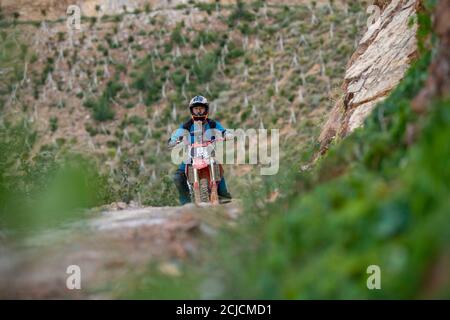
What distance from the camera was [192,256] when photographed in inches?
211

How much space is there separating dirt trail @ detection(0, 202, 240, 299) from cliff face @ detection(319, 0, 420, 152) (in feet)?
11.4

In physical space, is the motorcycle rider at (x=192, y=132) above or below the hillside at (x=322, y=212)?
above

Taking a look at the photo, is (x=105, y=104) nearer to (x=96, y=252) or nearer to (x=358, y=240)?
(x=96, y=252)

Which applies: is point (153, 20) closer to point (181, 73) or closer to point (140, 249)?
point (181, 73)

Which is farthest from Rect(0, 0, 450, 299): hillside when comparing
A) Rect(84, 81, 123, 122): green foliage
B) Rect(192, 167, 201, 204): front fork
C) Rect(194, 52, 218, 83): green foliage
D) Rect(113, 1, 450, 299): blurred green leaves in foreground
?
Rect(194, 52, 218, 83): green foliage

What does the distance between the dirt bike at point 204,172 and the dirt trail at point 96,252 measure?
14.6 feet

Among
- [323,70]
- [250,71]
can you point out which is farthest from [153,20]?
[323,70]

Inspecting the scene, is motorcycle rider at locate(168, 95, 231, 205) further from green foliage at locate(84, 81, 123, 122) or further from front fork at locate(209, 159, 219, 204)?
green foliage at locate(84, 81, 123, 122)

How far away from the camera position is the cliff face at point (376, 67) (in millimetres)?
9633

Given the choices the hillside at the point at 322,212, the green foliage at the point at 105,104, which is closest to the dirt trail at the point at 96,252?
the hillside at the point at 322,212

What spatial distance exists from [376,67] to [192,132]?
253 centimetres

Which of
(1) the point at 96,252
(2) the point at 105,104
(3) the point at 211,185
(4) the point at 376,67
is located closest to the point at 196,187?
(3) the point at 211,185

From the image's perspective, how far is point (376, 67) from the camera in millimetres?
10523

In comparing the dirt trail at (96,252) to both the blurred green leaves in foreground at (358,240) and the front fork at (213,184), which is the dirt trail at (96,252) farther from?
the front fork at (213,184)
